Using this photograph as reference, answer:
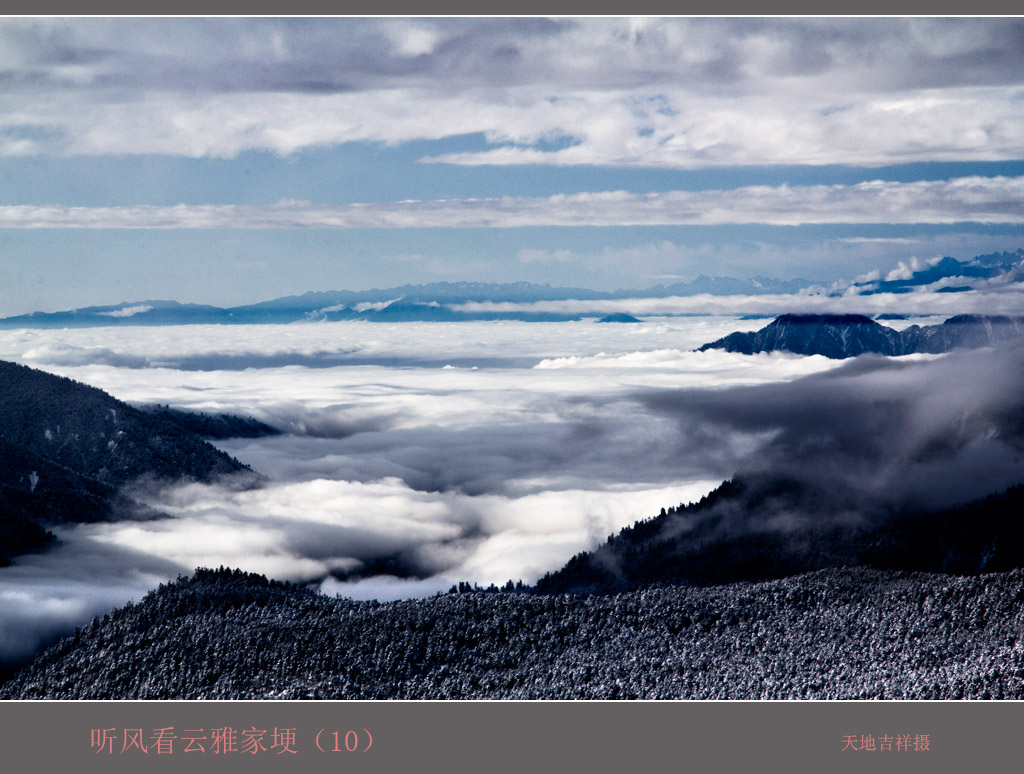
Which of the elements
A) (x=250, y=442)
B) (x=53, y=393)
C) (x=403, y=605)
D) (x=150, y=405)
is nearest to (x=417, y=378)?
(x=250, y=442)

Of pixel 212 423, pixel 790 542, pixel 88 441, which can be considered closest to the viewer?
pixel 790 542

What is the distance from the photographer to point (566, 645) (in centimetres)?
4962

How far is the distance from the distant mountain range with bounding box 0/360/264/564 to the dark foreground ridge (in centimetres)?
7183

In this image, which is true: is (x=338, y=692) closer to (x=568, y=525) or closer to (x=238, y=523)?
(x=238, y=523)

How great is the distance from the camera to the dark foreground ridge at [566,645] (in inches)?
1716

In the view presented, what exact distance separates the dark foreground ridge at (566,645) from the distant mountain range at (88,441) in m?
71.8

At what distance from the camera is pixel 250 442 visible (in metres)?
165

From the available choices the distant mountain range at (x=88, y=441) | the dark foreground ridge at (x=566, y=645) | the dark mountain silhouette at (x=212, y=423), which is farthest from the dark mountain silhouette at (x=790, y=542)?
the dark mountain silhouette at (x=212, y=423)

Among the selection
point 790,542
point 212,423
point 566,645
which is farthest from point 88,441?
point 566,645

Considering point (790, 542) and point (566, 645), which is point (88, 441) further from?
point (566, 645)

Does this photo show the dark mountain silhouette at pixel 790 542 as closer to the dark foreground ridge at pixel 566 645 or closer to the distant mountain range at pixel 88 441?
the dark foreground ridge at pixel 566 645

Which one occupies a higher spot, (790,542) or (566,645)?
(566,645)

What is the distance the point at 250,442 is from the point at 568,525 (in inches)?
2551

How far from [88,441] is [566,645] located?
12340 centimetres
